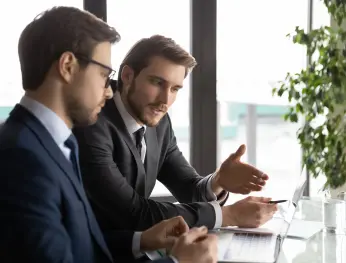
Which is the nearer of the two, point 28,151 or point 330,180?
point 28,151

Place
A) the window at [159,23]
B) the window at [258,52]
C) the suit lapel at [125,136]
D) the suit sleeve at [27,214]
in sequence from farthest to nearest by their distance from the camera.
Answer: the window at [258,52] → the window at [159,23] → the suit lapel at [125,136] → the suit sleeve at [27,214]

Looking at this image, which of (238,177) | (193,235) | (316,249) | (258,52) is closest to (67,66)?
(193,235)

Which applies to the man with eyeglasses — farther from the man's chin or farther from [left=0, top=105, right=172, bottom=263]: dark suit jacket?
the man's chin

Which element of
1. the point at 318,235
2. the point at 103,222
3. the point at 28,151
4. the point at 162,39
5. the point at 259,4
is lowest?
the point at 318,235

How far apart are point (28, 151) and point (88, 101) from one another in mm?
229

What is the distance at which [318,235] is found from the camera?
191 centimetres

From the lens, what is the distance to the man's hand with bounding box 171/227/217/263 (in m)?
1.25

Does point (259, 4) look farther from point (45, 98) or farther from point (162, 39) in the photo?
point (45, 98)

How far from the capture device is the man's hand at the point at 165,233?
1457 millimetres

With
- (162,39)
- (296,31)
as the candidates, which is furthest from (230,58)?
(162,39)

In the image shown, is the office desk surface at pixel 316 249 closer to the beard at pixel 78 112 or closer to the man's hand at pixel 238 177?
the man's hand at pixel 238 177

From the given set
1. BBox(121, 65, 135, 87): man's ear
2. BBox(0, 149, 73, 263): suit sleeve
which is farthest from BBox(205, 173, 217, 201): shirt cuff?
BBox(0, 149, 73, 263): suit sleeve

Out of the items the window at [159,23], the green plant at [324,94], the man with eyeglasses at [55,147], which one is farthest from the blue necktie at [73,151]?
the green plant at [324,94]

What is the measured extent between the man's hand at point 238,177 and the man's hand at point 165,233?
18.7 inches
